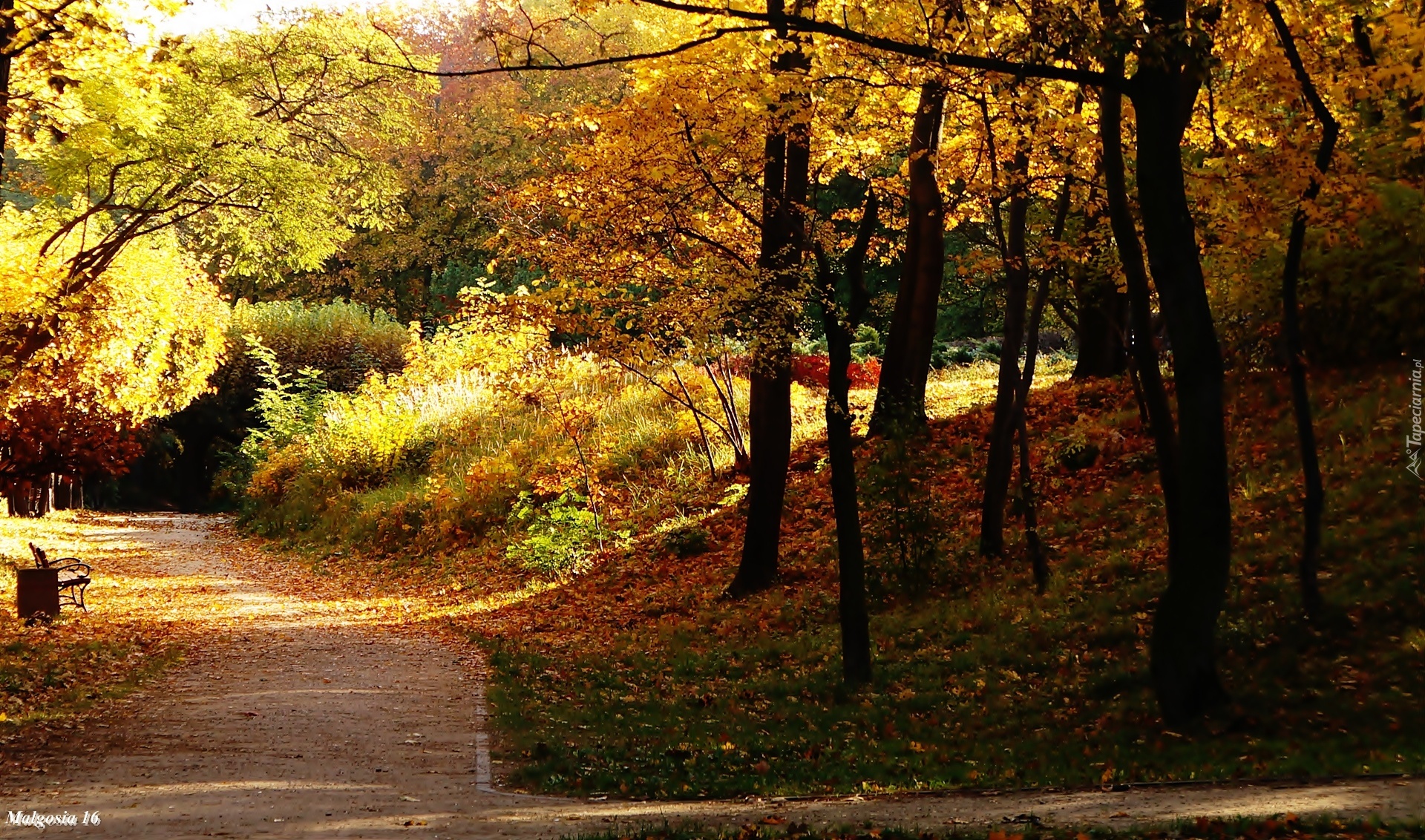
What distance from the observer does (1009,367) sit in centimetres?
1216

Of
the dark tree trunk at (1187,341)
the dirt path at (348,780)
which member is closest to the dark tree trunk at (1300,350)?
the dark tree trunk at (1187,341)

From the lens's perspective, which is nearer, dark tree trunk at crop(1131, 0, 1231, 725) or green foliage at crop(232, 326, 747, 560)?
dark tree trunk at crop(1131, 0, 1231, 725)

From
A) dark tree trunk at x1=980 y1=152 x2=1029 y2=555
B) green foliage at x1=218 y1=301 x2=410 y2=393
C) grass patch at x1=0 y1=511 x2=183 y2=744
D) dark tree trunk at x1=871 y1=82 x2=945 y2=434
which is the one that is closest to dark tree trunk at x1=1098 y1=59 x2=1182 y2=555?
dark tree trunk at x1=980 y1=152 x2=1029 y2=555

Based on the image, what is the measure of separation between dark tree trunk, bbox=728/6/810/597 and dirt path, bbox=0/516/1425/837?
A: 3786 millimetres

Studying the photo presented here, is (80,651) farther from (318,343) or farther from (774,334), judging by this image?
(318,343)

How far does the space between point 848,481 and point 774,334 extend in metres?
3.01

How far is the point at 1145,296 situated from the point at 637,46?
19909 mm

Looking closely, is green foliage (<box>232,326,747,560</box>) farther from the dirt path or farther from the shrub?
the dirt path

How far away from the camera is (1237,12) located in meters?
9.44

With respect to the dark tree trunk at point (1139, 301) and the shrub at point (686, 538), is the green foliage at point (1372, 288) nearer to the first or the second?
the dark tree trunk at point (1139, 301)

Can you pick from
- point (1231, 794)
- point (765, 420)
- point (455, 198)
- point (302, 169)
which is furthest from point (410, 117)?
point (1231, 794)

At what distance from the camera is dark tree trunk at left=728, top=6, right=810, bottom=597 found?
40.1 feet

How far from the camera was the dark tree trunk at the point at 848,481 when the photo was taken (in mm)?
9867

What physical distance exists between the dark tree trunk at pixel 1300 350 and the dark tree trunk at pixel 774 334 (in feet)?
12.6
